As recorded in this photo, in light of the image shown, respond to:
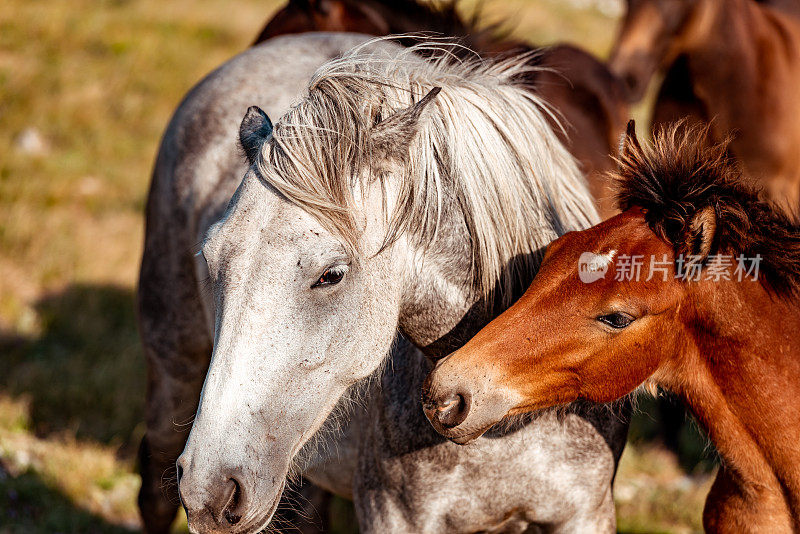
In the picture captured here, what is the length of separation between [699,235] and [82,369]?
4.54m

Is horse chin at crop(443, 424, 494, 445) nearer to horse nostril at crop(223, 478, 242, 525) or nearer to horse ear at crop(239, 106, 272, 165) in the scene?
horse nostril at crop(223, 478, 242, 525)

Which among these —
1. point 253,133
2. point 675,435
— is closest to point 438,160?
point 253,133

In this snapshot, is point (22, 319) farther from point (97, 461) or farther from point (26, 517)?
point (26, 517)

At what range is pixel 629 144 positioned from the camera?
89.2 inches

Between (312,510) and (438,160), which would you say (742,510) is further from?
(312,510)

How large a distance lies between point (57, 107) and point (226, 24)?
12.1ft

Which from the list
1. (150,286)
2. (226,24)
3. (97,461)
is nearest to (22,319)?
(97,461)

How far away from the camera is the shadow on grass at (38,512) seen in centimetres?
380

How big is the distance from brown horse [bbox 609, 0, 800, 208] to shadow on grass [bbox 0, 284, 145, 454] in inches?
162

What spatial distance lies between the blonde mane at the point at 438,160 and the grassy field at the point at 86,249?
97.4 inches

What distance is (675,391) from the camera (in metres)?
2.31

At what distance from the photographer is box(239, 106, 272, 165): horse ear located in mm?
2201

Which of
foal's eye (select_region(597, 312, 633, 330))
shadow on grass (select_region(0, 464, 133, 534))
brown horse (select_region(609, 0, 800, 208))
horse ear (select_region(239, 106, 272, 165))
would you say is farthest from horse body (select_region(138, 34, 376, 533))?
brown horse (select_region(609, 0, 800, 208))

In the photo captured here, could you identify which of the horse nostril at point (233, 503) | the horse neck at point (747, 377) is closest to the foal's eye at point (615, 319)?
the horse neck at point (747, 377)
